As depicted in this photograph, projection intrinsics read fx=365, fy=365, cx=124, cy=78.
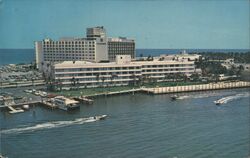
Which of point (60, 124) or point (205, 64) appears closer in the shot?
point (60, 124)

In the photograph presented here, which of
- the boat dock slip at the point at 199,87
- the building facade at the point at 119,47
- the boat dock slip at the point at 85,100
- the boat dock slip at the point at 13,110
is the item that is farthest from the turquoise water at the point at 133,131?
the building facade at the point at 119,47

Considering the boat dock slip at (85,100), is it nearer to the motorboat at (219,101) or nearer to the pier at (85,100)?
the pier at (85,100)

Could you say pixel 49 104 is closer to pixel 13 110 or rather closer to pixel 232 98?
pixel 13 110

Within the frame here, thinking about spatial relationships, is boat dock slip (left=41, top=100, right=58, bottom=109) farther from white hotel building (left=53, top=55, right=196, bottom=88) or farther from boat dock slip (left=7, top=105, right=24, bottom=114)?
white hotel building (left=53, top=55, right=196, bottom=88)

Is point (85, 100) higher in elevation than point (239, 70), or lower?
lower

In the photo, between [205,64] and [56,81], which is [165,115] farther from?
[205,64]

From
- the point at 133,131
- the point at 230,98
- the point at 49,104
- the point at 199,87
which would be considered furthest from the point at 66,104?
the point at 199,87

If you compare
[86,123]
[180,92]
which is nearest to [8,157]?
[86,123]
